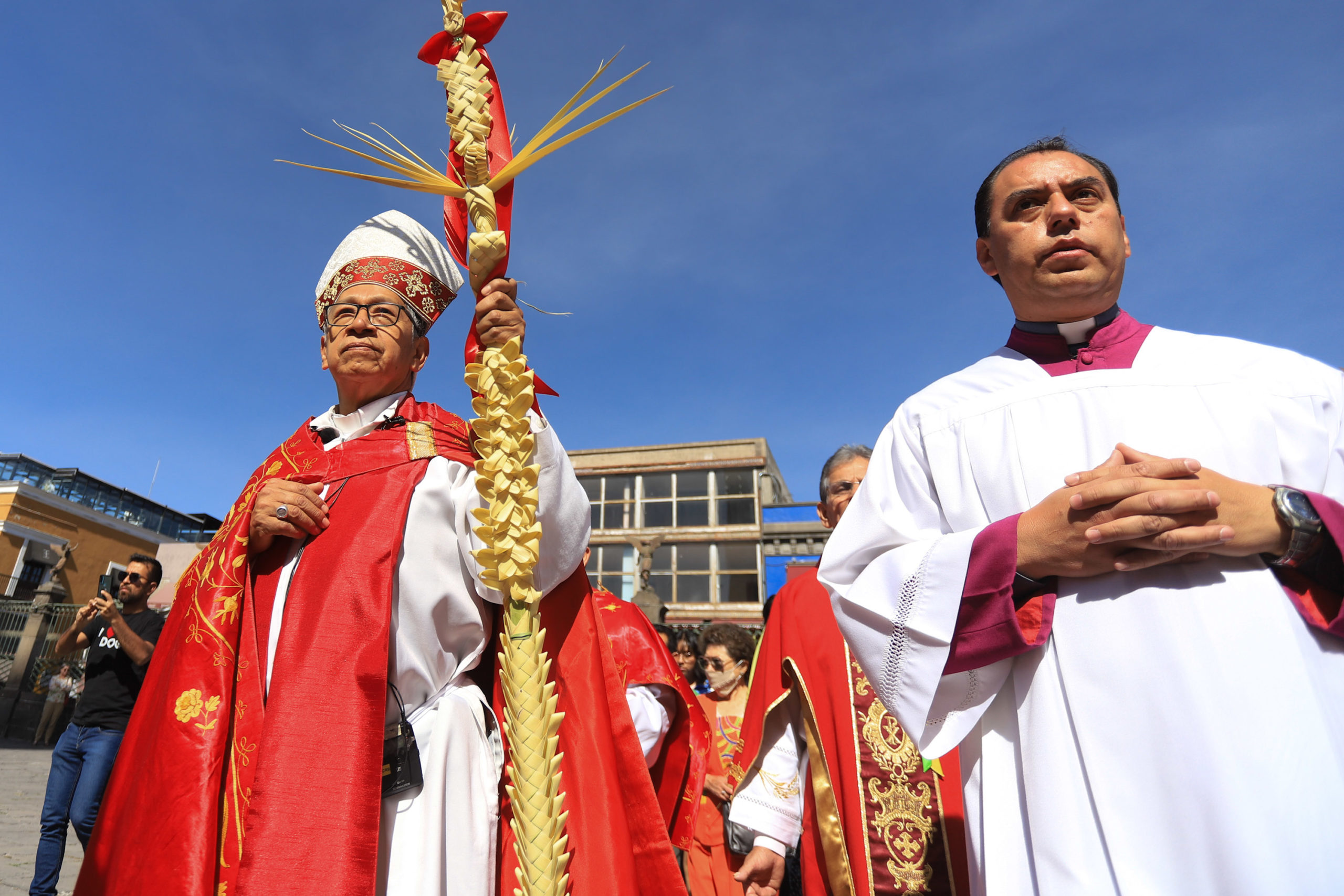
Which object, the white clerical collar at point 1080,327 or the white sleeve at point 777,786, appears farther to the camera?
the white sleeve at point 777,786

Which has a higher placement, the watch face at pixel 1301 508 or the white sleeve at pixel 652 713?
the watch face at pixel 1301 508

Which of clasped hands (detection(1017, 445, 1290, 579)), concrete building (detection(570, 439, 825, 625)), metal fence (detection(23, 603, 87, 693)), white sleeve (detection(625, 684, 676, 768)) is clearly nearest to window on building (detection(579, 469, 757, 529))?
concrete building (detection(570, 439, 825, 625))

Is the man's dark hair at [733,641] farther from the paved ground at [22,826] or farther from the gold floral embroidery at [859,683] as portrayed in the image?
the paved ground at [22,826]

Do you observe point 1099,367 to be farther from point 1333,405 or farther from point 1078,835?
point 1078,835

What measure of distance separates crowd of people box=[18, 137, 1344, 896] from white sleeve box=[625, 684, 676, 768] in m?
0.01

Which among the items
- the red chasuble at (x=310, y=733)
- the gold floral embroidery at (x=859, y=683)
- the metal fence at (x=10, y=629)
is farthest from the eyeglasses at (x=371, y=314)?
the metal fence at (x=10, y=629)

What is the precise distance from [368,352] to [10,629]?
19092 mm

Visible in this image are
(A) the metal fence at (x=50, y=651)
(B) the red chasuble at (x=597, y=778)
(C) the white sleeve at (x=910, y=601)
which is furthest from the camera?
(A) the metal fence at (x=50, y=651)

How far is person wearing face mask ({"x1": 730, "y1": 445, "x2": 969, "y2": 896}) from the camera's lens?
2.58m

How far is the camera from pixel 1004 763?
156 cm

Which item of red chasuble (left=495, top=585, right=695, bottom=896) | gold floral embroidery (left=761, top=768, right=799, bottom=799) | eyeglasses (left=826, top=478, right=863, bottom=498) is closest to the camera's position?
red chasuble (left=495, top=585, right=695, bottom=896)

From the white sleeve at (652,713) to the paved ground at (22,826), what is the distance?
7.77 ft

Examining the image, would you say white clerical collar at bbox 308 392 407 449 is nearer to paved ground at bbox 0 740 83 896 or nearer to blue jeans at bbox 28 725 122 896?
paved ground at bbox 0 740 83 896

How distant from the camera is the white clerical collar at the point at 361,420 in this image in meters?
2.46
